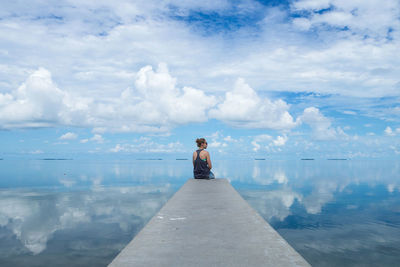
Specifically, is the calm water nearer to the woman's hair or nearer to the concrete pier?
the concrete pier

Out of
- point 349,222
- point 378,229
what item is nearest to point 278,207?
point 349,222

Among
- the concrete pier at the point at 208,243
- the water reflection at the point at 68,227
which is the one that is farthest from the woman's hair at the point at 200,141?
the concrete pier at the point at 208,243

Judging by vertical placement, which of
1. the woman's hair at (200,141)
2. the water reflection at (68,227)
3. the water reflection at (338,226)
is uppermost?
the woman's hair at (200,141)

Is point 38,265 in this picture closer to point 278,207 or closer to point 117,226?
point 117,226

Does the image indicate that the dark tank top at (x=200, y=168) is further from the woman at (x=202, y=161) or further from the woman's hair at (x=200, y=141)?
the woman's hair at (x=200, y=141)

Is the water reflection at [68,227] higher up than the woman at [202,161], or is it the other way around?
the woman at [202,161]

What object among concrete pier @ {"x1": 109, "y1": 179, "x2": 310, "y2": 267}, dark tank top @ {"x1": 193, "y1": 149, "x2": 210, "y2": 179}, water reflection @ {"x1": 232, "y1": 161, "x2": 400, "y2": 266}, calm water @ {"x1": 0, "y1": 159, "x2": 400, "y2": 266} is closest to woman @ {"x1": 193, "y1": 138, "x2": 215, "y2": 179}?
dark tank top @ {"x1": 193, "y1": 149, "x2": 210, "y2": 179}

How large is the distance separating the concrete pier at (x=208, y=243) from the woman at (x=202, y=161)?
6865 mm

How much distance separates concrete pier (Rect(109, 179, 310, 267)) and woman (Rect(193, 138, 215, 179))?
6.86 meters

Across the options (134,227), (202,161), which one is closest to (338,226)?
(202,161)

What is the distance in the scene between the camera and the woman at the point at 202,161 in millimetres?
14020

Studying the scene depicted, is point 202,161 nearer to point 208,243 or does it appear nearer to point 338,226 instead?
point 338,226

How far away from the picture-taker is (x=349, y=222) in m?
11.7

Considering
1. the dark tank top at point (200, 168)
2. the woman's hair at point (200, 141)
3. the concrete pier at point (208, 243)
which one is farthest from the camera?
the dark tank top at point (200, 168)
